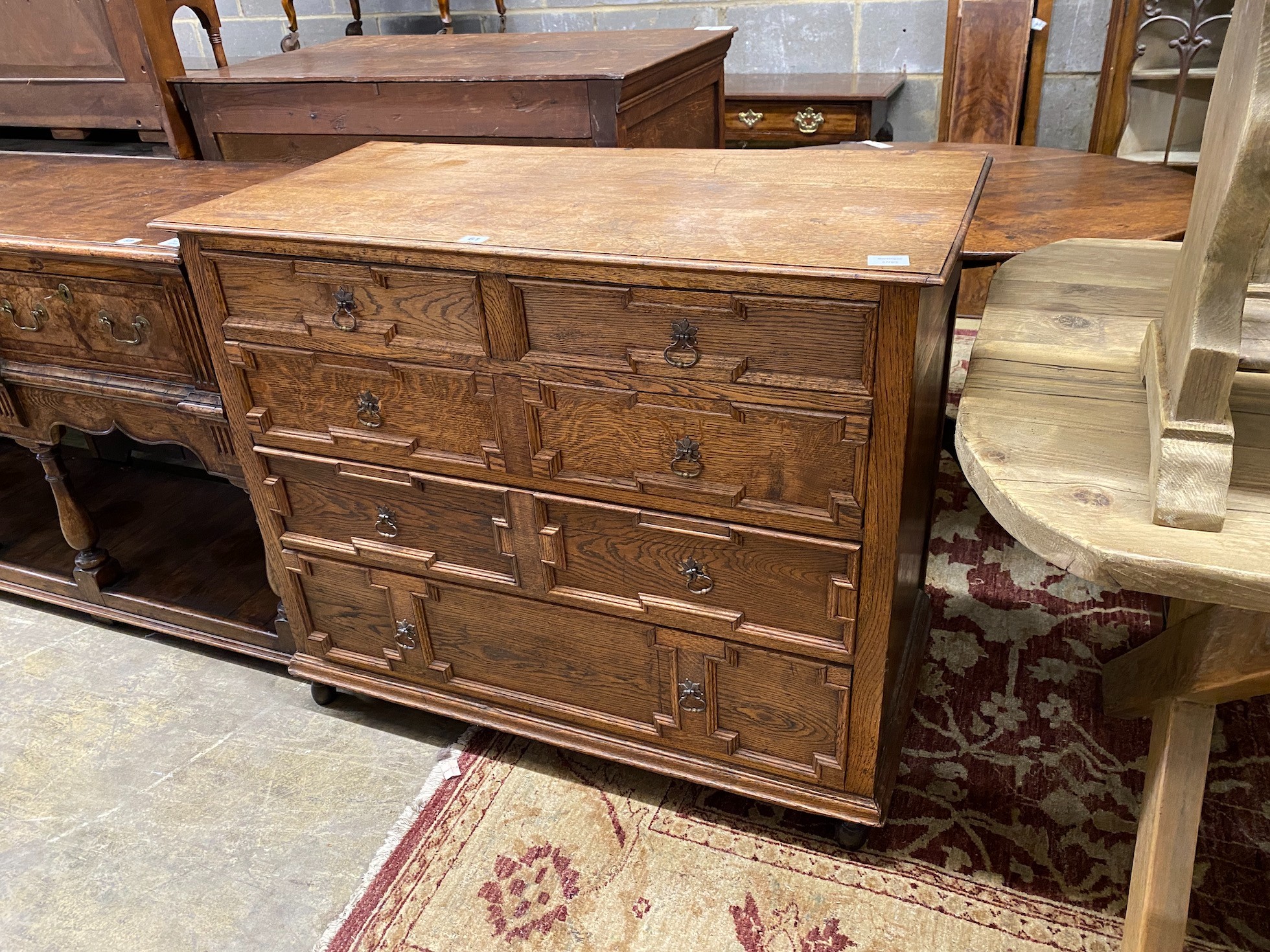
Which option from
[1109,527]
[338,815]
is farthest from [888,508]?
[338,815]

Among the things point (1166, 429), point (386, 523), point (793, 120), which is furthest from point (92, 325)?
point (793, 120)

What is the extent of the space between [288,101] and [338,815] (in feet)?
5.76

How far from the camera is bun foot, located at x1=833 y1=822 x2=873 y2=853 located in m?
1.70

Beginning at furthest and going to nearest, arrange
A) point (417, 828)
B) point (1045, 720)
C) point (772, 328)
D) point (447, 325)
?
point (1045, 720), point (417, 828), point (447, 325), point (772, 328)

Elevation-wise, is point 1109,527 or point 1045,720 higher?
point 1109,527

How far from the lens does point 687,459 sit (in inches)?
56.8

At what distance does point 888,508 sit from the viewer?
→ 1.36 m

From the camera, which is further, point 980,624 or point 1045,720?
point 980,624

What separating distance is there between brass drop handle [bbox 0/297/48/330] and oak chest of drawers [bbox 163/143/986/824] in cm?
54

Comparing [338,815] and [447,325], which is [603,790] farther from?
[447,325]

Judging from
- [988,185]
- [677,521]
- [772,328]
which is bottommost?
[677,521]

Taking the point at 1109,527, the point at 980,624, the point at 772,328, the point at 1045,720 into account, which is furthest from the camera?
the point at 980,624

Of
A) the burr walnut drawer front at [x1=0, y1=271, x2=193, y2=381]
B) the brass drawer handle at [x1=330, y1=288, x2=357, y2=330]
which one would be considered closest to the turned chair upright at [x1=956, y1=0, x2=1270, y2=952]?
the brass drawer handle at [x1=330, y1=288, x2=357, y2=330]

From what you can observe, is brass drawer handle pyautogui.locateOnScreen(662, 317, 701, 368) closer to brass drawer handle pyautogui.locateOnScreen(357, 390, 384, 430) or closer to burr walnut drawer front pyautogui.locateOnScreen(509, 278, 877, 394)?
burr walnut drawer front pyautogui.locateOnScreen(509, 278, 877, 394)
